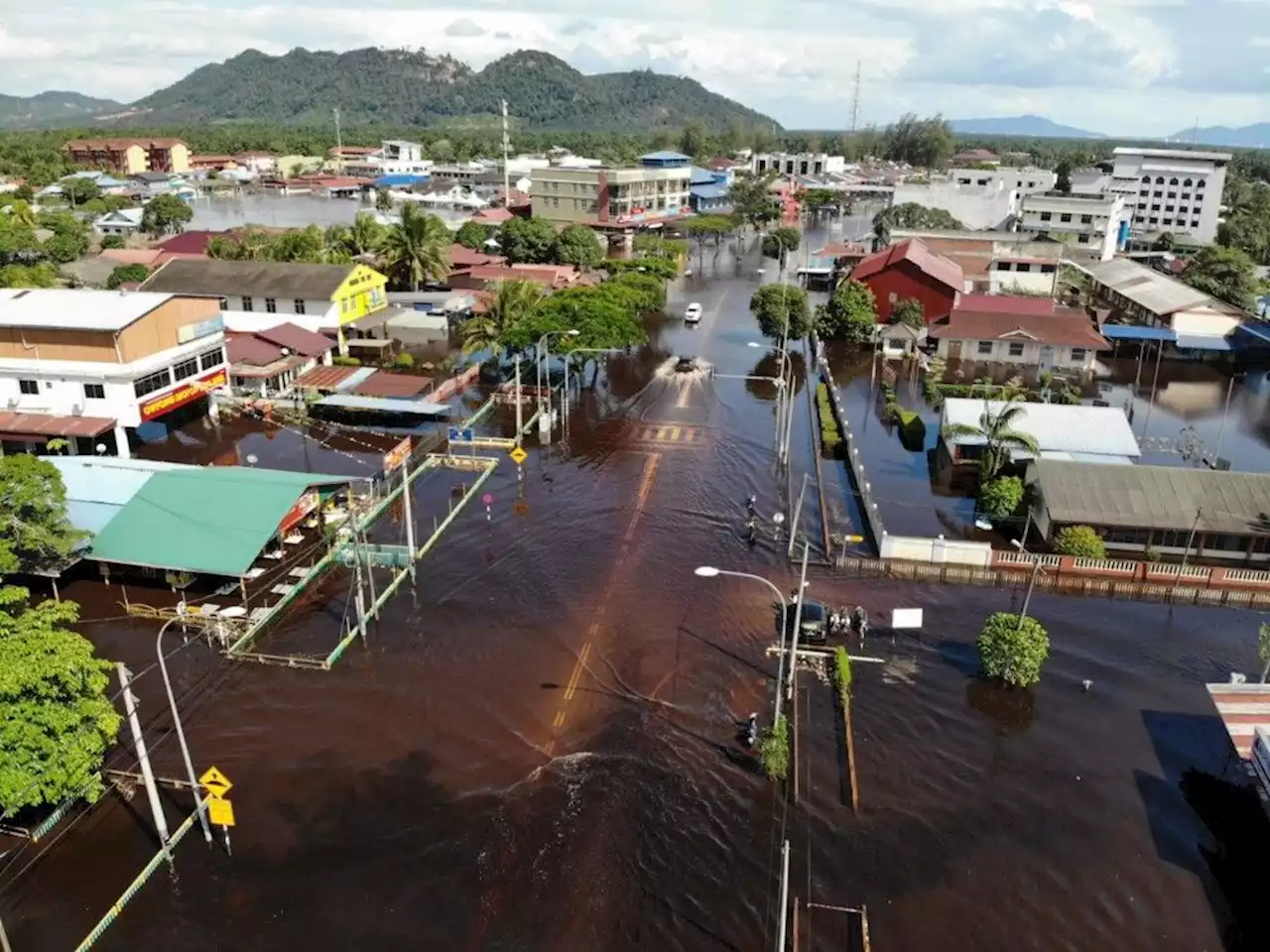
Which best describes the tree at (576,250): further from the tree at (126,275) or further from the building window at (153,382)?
the building window at (153,382)

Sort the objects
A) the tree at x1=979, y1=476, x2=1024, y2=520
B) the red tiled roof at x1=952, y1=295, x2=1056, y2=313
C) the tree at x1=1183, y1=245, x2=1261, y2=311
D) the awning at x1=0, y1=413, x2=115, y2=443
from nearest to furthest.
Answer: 1. the tree at x1=979, y1=476, x2=1024, y2=520
2. the awning at x1=0, y1=413, x2=115, y2=443
3. the red tiled roof at x1=952, y1=295, x2=1056, y2=313
4. the tree at x1=1183, y1=245, x2=1261, y2=311

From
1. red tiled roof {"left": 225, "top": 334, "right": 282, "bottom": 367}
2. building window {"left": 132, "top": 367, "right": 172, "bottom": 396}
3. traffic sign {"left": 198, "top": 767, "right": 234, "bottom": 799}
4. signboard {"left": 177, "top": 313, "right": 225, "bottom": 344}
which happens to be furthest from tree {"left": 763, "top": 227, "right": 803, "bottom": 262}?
traffic sign {"left": 198, "top": 767, "right": 234, "bottom": 799}

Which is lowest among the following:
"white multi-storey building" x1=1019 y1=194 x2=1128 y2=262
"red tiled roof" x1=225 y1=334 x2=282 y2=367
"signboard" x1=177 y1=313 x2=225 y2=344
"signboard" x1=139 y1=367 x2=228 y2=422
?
"signboard" x1=139 y1=367 x2=228 y2=422

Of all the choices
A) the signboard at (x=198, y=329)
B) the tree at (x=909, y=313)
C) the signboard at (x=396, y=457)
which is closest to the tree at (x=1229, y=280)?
the tree at (x=909, y=313)

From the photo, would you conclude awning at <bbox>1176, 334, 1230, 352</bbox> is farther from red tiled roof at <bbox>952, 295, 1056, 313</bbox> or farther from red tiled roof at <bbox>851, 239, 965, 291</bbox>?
red tiled roof at <bbox>851, 239, 965, 291</bbox>

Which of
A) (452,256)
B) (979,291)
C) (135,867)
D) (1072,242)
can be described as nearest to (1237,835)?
(135,867)

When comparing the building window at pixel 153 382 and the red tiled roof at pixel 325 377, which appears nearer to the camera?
the building window at pixel 153 382

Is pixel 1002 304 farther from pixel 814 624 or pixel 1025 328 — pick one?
pixel 814 624

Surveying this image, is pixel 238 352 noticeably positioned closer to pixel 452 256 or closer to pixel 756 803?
pixel 452 256
